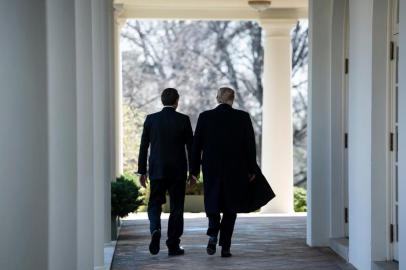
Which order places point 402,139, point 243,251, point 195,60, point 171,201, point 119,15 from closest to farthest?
point 402,139 < point 171,201 < point 243,251 < point 119,15 < point 195,60

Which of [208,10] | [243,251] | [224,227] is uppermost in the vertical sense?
[208,10]

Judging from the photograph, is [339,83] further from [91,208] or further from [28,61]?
Result: [28,61]

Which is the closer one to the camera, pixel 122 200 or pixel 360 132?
pixel 360 132

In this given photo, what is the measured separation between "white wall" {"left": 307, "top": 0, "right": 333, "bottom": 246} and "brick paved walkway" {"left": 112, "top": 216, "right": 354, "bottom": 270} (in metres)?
0.34

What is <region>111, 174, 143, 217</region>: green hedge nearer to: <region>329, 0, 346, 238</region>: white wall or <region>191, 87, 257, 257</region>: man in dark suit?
<region>191, 87, 257, 257</region>: man in dark suit

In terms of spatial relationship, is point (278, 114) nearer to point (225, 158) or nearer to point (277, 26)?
point (277, 26)

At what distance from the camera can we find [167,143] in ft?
32.0

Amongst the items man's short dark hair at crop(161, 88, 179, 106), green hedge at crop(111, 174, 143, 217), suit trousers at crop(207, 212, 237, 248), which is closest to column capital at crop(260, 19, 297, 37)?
green hedge at crop(111, 174, 143, 217)

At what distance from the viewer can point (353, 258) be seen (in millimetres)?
9156

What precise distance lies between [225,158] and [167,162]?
67cm

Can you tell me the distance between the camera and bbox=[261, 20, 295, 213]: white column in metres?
17.2

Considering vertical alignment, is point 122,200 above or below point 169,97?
below

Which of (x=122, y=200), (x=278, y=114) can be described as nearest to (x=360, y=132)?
(x=122, y=200)

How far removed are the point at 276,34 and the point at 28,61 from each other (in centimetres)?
1322
